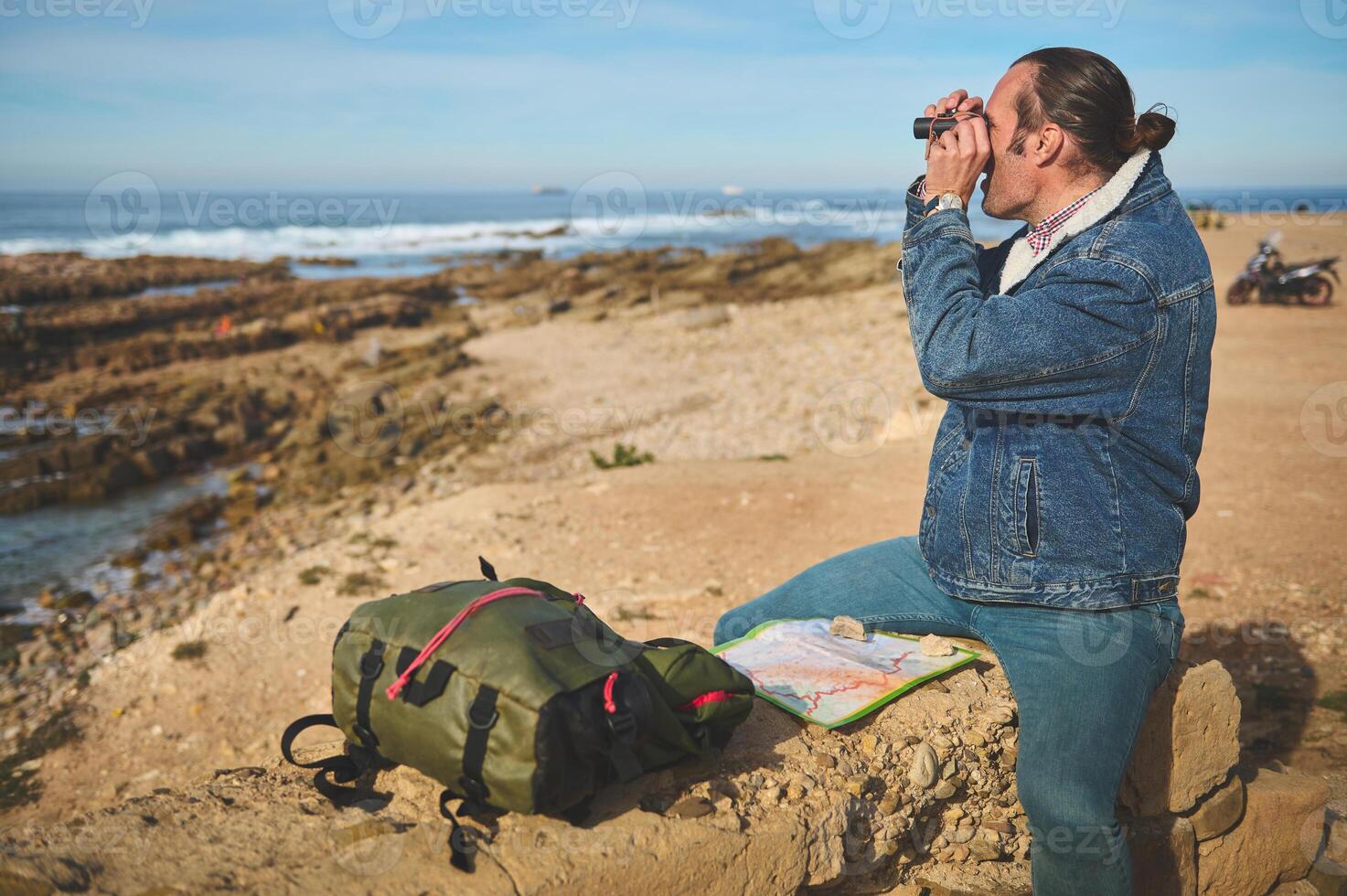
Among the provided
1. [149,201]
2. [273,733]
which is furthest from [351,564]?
[149,201]

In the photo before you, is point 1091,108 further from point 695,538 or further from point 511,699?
point 695,538

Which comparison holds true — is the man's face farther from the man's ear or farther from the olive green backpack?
the olive green backpack

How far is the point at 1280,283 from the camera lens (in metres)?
14.6

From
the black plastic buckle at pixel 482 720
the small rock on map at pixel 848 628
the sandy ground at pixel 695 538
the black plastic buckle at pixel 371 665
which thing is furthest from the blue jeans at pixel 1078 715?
the sandy ground at pixel 695 538

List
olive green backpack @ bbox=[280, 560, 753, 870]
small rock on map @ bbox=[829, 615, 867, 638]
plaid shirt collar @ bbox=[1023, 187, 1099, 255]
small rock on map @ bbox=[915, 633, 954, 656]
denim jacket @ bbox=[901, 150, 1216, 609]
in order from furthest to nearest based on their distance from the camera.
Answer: small rock on map @ bbox=[829, 615, 867, 638] < small rock on map @ bbox=[915, 633, 954, 656] < plaid shirt collar @ bbox=[1023, 187, 1099, 255] < denim jacket @ bbox=[901, 150, 1216, 609] < olive green backpack @ bbox=[280, 560, 753, 870]

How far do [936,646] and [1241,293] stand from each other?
15.4 meters

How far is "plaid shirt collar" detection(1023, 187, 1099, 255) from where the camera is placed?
2439mm

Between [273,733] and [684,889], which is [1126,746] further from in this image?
[273,733]

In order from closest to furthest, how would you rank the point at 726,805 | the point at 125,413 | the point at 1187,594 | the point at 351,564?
the point at 726,805 < the point at 1187,594 < the point at 351,564 < the point at 125,413

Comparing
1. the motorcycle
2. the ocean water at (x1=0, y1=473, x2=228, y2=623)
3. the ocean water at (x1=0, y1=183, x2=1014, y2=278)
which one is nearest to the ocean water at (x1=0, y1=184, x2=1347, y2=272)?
the ocean water at (x1=0, y1=183, x2=1014, y2=278)

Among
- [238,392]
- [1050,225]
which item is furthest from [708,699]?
[238,392]

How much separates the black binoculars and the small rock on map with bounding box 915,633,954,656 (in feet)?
5.17

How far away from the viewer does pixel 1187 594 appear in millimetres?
5309

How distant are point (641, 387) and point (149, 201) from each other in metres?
58.9
